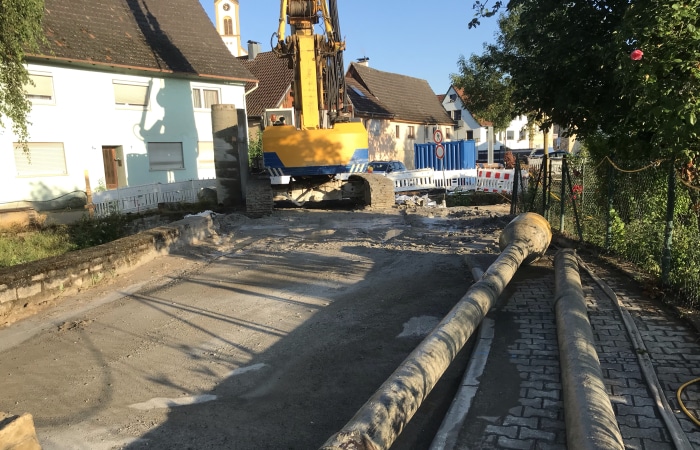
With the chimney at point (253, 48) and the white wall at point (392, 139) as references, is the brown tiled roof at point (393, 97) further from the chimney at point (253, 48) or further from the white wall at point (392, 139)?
the chimney at point (253, 48)

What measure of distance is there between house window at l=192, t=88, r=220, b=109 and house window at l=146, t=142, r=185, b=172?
6.72ft

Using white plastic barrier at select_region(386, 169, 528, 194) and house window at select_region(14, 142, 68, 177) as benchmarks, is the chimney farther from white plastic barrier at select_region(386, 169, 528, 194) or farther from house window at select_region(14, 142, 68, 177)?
house window at select_region(14, 142, 68, 177)

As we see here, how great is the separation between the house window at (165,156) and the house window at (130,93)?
1.72 metres

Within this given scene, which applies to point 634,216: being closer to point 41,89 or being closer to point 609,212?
point 609,212

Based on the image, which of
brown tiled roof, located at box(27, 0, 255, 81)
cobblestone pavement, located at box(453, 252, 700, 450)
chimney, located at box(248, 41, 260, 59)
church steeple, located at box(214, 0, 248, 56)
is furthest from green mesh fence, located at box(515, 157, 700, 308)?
A: church steeple, located at box(214, 0, 248, 56)

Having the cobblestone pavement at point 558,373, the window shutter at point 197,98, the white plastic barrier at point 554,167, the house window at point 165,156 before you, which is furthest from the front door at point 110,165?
the cobblestone pavement at point 558,373

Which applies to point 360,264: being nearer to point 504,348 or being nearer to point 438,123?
point 504,348

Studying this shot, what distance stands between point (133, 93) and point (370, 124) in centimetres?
1747

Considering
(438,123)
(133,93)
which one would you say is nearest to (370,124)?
(438,123)

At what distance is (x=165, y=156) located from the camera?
21.9m

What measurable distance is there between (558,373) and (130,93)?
2044 centimetres

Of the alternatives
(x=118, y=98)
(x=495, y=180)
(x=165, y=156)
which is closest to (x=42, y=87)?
(x=118, y=98)

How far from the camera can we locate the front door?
67.3 ft

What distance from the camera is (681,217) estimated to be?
712 centimetres
